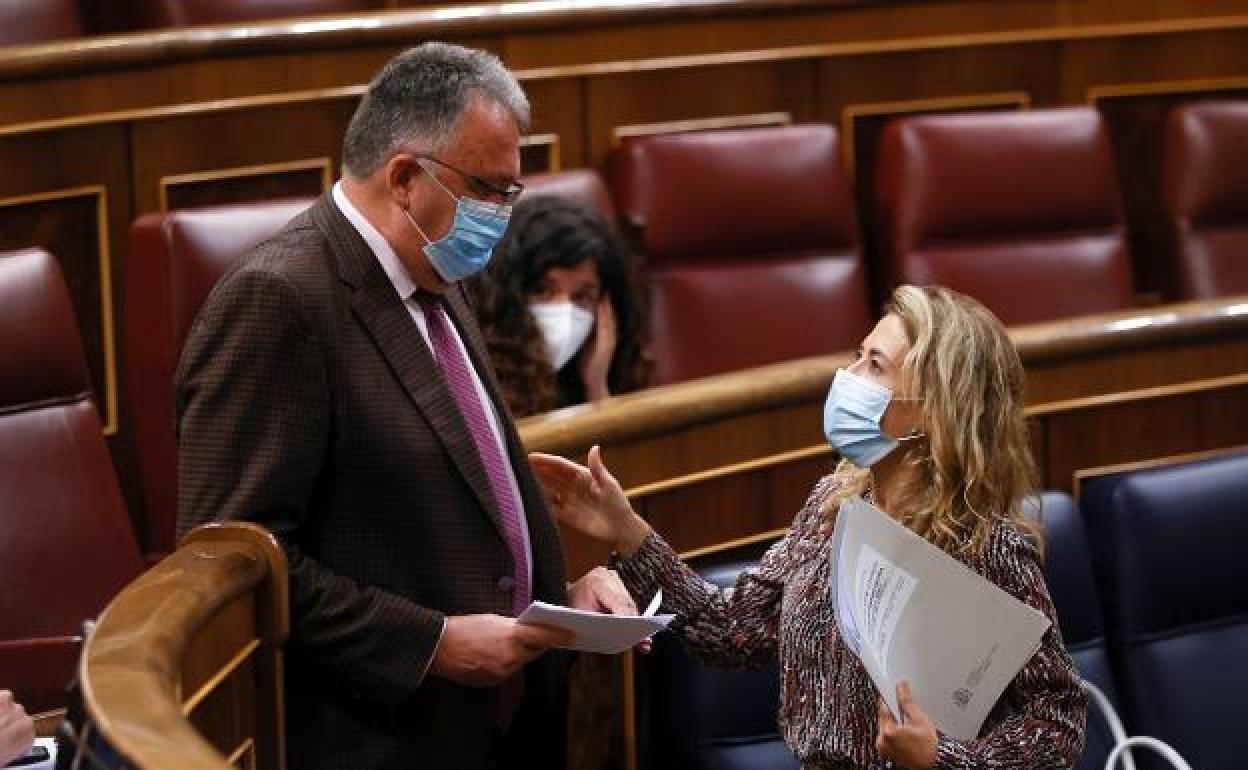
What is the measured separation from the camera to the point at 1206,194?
1.29 meters

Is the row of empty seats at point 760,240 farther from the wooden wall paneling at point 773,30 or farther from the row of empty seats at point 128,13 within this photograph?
the row of empty seats at point 128,13

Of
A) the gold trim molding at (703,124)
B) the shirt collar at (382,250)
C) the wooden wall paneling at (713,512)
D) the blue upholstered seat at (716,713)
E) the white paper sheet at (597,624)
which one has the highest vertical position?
the shirt collar at (382,250)

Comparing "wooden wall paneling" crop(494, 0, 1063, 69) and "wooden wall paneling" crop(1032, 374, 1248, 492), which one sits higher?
"wooden wall paneling" crop(494, 0, 1063, 69)

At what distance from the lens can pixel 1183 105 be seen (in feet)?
4.41

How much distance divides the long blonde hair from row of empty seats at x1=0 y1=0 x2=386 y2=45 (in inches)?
26.9

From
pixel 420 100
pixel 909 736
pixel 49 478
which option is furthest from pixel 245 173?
pixel 909 736

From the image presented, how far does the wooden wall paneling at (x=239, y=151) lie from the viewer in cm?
105

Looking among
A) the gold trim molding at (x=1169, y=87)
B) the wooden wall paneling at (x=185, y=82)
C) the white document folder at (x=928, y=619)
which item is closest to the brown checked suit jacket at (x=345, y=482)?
the white document folder at (x=928, y=619)

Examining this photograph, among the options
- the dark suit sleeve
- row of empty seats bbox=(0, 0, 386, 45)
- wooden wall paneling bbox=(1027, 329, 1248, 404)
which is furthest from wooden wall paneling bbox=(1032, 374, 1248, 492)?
row of empty seats bbox=(0, 0, 386, 45)

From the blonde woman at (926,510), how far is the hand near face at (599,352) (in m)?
0.32

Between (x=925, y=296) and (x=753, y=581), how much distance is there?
111 millimetres

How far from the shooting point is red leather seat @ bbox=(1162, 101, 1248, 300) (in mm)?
1285

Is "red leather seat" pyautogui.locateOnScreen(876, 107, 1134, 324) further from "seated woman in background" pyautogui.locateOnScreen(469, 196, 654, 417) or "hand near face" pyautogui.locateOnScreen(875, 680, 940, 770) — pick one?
"hand near face" pyautogui.locateOnScreen(875, 680, 940, 770)

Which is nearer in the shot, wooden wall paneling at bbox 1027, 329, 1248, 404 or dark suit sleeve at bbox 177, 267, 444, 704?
dark suit sleeve at bbox 177, 267, 444, 704
